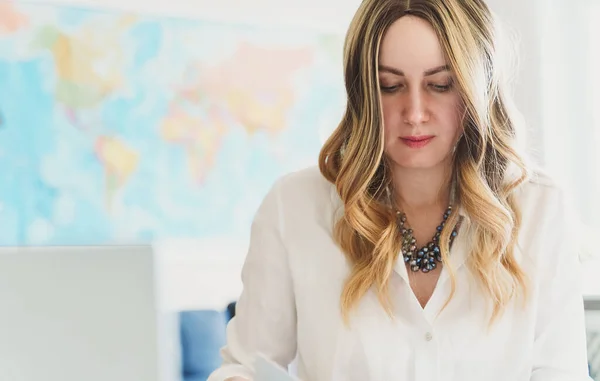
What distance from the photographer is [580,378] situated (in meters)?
1.41

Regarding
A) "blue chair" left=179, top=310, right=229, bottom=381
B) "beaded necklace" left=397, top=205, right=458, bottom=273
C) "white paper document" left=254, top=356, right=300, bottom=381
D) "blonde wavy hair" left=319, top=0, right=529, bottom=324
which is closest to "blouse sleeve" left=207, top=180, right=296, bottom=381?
"blonde wavy hair" left=319, top=0, right=529, bottom=324

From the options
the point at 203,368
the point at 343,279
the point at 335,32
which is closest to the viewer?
the point at 343,279

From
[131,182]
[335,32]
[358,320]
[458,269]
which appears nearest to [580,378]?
[458,269]

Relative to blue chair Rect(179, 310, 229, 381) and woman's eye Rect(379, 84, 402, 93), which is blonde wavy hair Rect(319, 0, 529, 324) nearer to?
woman's eye Rect(379, 84, 402, 93)

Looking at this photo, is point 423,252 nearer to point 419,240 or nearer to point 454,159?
point 419,240

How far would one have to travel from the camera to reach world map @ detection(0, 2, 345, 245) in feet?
10.2

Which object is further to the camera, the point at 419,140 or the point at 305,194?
the point at 305,194

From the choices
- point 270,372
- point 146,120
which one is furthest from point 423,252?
point 146,120

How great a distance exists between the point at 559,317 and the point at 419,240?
0.27 metres

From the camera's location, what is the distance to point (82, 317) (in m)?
0.80

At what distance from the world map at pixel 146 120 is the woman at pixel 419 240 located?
1792 millimetres

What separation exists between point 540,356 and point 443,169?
1.19 ft

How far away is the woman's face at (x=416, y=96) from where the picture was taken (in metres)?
1.36

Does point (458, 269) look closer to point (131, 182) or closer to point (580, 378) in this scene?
point (580, 378)
